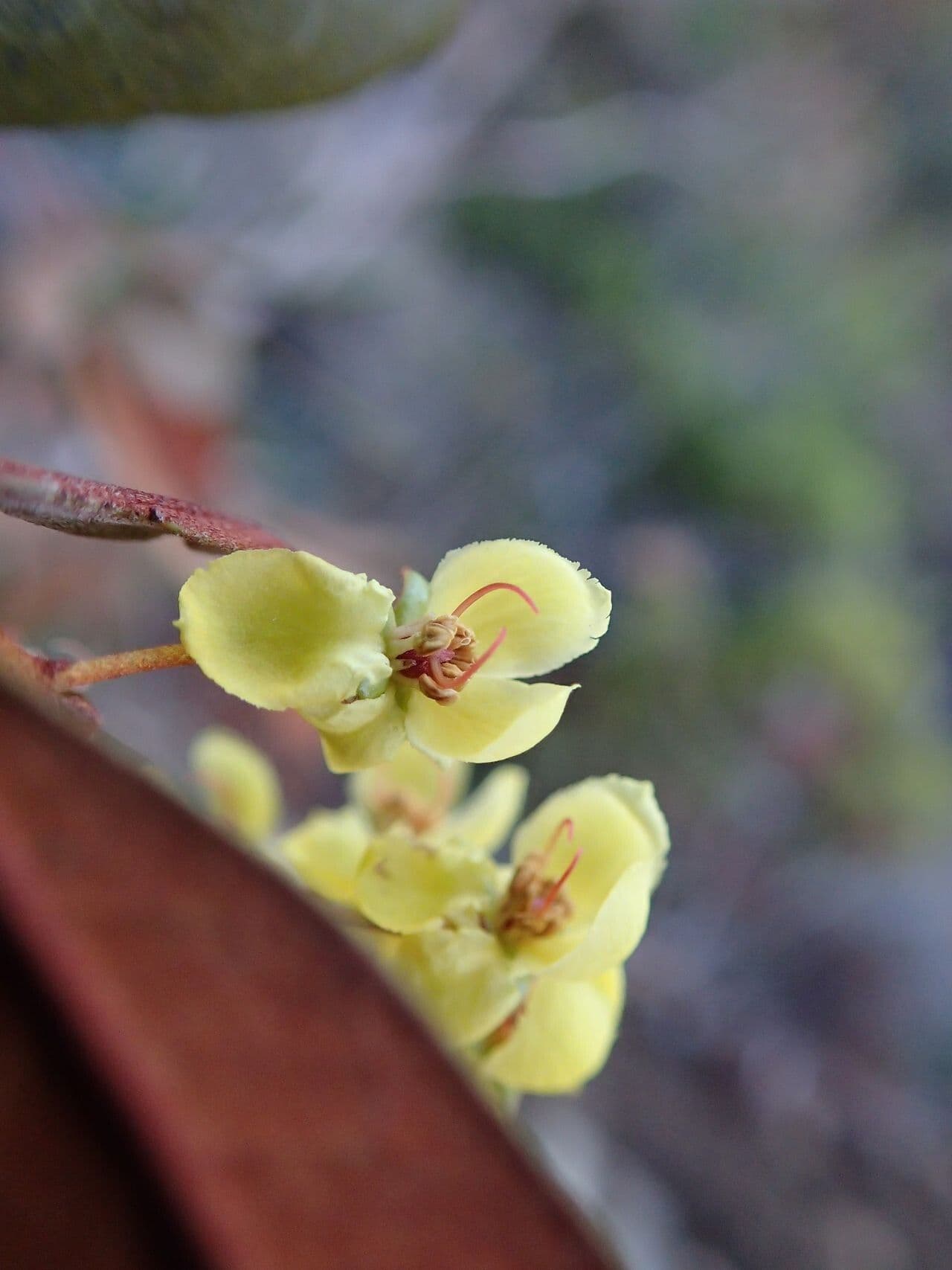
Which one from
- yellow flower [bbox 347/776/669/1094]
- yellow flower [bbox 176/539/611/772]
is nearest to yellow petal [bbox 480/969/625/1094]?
yellow flower [bbox 347/776/669/1094]

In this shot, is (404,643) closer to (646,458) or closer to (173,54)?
(173,54)

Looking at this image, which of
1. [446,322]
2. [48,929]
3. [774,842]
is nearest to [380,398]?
[446,322]

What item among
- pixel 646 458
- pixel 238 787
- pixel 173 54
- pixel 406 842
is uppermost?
pixel 646 458

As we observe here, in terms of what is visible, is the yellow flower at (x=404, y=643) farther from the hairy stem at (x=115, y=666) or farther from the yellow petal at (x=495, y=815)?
the yellow petal at (x=495, y=815)

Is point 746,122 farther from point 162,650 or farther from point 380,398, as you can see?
point 162,650

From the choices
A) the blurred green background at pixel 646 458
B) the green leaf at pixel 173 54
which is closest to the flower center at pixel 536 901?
the green leaf at pixel 173 54

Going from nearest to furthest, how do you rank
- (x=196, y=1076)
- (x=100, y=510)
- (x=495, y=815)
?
(x=196, y=1076)
(x=100, y=510)
(x=495, y=815)

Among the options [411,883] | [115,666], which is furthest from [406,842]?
[115,666]

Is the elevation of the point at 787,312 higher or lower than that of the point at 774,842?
higher
